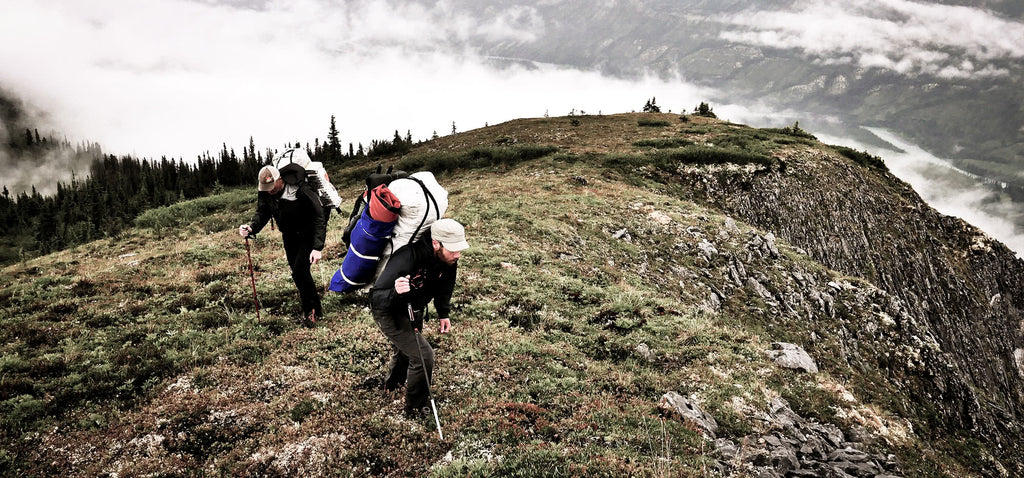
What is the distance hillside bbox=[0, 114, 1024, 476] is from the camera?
6766 millimetres

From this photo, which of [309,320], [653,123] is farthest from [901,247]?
[309,320]

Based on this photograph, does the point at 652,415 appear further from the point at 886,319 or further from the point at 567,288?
the point at 886,319

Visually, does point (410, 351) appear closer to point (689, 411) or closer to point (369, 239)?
point (369, 239)

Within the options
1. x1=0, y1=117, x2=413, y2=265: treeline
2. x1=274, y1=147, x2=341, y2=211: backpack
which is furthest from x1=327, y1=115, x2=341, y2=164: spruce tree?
x1=274, y1=147, x2=341, y2=211: backpack

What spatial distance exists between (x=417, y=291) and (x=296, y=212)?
4490 millimetres

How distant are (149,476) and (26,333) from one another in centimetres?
680

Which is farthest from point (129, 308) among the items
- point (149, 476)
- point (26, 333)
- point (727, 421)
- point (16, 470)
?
point (727, 421)

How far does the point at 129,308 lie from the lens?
11164mm

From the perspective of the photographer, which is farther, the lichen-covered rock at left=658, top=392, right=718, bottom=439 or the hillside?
the lichen-covered rock at left=658, top=392, right=718, bottom=439

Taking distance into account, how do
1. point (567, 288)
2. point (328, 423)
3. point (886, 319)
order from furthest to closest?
point (886, 319)
point (567, 288)
point (328, 423)

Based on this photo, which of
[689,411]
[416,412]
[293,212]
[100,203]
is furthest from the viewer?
[100,203]

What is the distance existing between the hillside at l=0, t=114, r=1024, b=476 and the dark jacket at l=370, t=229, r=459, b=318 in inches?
88.7

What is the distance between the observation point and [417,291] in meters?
6.59

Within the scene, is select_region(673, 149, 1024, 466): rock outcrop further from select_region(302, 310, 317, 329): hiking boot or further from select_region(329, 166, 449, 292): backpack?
select_region(329, 166, 449, 292): backpack
